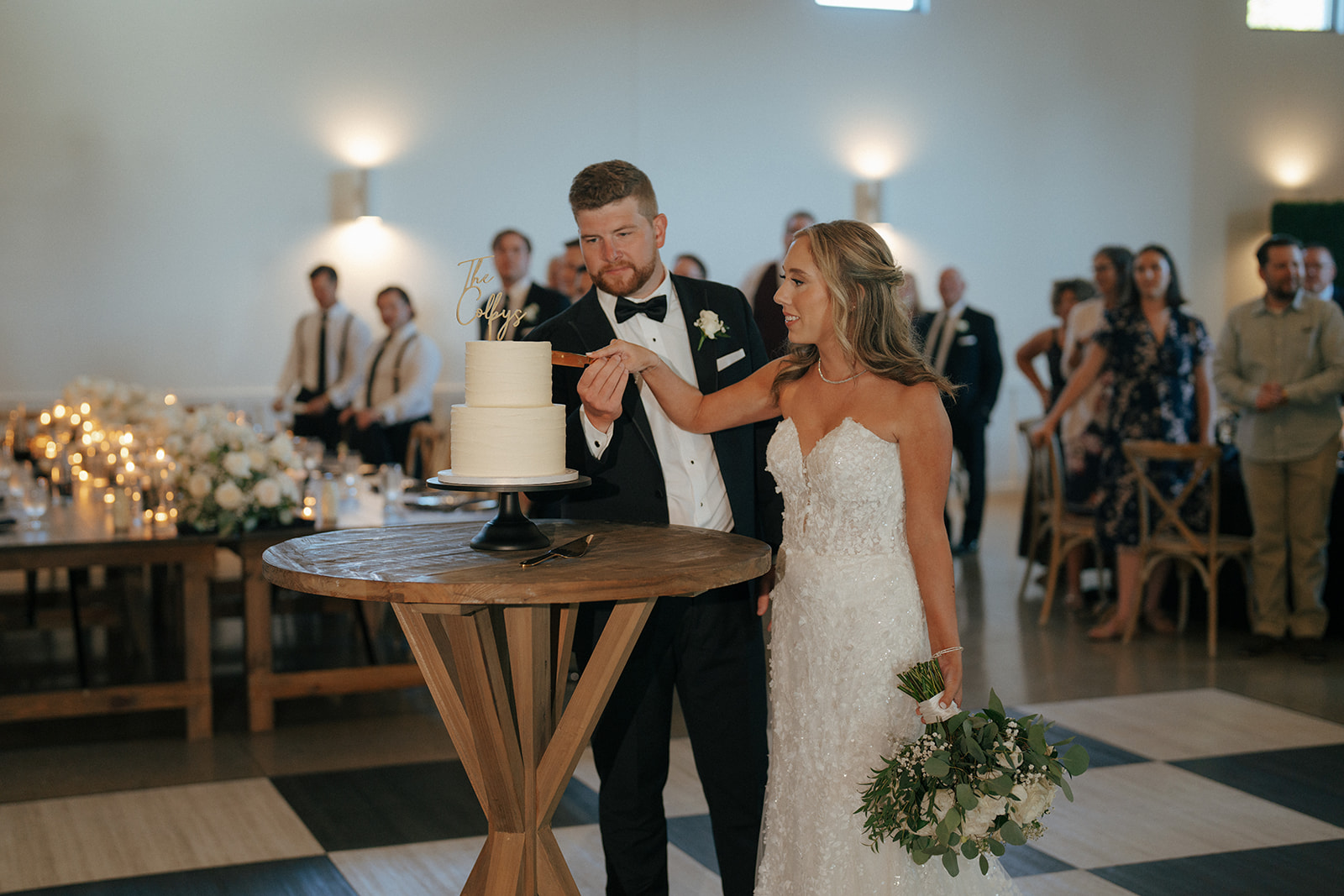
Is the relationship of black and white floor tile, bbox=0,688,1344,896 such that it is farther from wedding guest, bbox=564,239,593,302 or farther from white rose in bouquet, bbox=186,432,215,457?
wedding guest, bbox=564,239,593,302

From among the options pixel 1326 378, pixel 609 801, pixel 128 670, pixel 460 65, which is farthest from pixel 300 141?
pixel 609 801

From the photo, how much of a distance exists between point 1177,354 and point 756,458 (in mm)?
3904

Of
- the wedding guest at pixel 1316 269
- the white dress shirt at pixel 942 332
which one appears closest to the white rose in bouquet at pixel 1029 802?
the wedding guest at pixel 1316 269

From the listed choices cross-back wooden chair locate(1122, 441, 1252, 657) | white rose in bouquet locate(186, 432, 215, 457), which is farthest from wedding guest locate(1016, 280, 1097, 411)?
white rose in bouquet locate(186, 432, 215, 457)

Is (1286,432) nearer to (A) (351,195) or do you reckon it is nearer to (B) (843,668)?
(B) (843,668)

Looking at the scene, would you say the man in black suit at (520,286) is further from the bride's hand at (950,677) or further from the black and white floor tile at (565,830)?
the bride's hand at (950,677)

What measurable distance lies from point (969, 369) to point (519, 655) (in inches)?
285

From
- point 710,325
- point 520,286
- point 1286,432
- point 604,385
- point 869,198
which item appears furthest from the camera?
point 869,198

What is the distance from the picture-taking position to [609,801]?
285 cm

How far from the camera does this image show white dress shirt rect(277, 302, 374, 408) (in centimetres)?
Result: 971

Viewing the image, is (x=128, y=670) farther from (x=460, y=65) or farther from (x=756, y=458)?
(x=460, y=65)

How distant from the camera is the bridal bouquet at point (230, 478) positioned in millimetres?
4902

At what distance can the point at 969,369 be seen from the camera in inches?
366

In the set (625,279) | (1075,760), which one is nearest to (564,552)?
(625,279)
